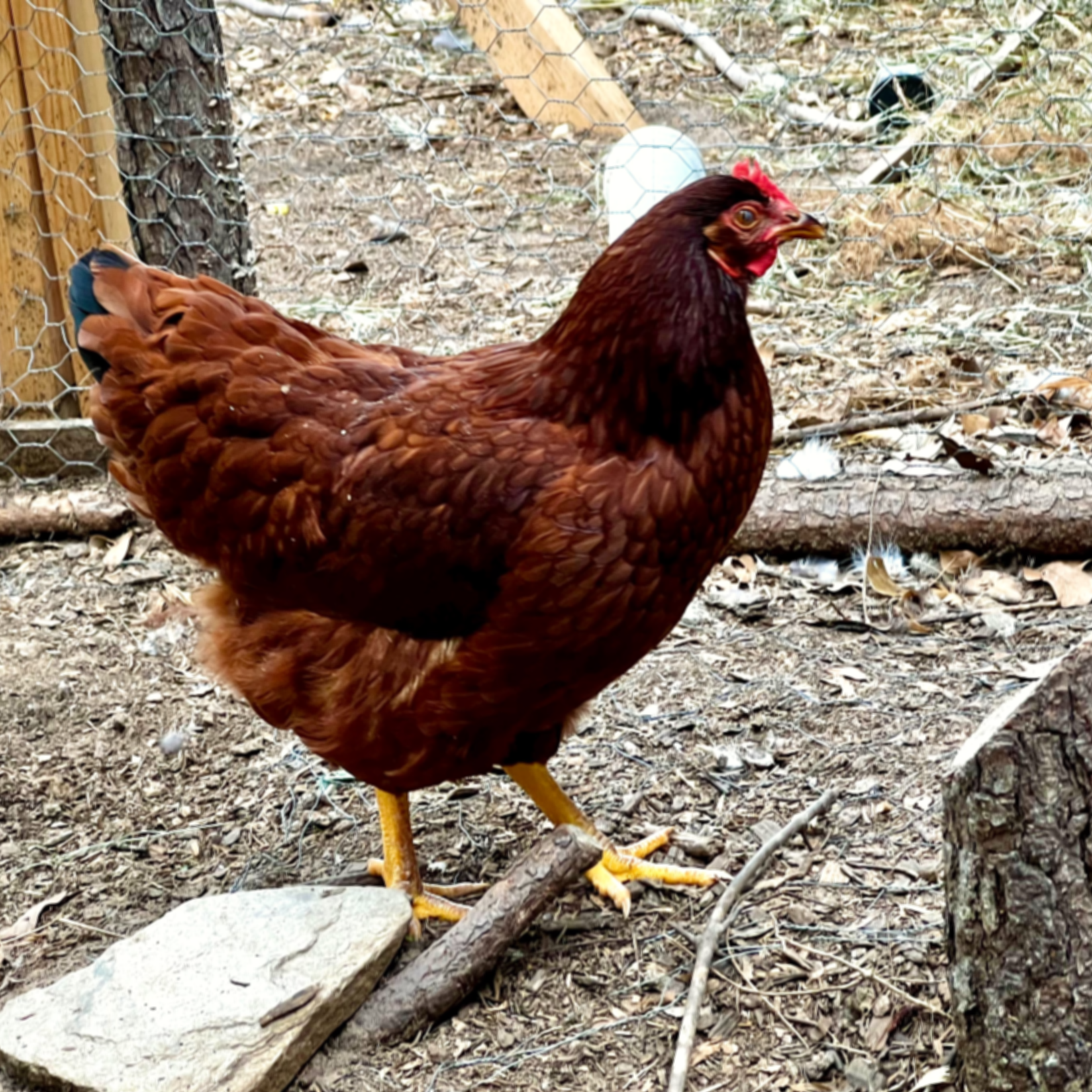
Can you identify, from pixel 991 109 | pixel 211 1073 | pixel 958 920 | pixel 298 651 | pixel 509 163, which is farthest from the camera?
pixel 509 163

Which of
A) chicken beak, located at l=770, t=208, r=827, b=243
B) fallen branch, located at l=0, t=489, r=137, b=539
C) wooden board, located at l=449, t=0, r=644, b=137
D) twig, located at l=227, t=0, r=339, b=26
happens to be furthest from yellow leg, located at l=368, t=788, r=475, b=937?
twig, located at l=227, t=0, r=339, b=26

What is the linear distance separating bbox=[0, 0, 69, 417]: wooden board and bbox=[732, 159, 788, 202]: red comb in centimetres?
260

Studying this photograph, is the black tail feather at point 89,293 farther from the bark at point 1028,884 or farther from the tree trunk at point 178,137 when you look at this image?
the bark at point 1028,884

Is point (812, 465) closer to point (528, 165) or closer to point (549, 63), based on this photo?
point (528, 165)

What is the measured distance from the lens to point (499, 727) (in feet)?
7.79

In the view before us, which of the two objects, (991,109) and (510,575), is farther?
(991,109)

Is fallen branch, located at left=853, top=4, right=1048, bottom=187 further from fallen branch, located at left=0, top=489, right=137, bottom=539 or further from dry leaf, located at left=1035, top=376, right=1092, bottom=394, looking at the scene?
fallen branch, located at left=0, top=489, right=137, bottom=539

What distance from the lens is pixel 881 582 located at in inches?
141

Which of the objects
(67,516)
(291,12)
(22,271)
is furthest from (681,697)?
(291,12)

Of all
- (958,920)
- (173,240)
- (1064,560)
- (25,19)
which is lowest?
(1064,560)

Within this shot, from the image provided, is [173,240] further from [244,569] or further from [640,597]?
[640,597]

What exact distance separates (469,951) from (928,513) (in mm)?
1962

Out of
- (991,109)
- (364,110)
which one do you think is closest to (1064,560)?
(991,109)

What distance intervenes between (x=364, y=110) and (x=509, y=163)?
3.18 feet
